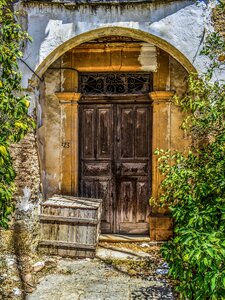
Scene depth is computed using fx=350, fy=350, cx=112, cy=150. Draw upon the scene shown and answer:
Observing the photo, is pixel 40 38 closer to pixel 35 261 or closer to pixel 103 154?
pixel 103 154

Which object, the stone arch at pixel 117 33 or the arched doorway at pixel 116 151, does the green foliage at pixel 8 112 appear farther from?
the arched doorway at pixel 116 151

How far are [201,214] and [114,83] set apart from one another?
4.28 metres

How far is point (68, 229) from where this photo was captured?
5410 mm

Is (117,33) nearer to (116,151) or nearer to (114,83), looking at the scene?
(114,83)

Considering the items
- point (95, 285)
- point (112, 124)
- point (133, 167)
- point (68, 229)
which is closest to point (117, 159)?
point (133, 167)

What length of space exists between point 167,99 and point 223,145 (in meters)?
3.33

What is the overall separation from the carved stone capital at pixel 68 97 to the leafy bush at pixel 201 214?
3.00 metres

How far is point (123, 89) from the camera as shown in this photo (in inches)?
261

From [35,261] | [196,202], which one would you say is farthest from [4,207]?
[35,261]

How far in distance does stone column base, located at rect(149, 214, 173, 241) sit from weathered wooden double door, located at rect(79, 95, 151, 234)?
0.39 m

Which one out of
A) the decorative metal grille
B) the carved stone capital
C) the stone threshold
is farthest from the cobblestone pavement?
the decorative metal grille

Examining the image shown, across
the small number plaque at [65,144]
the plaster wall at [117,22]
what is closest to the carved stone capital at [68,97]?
the small number plaque at [65,144]

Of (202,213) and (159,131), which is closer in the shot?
(202,213)

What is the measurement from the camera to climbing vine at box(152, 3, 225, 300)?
239 cm
